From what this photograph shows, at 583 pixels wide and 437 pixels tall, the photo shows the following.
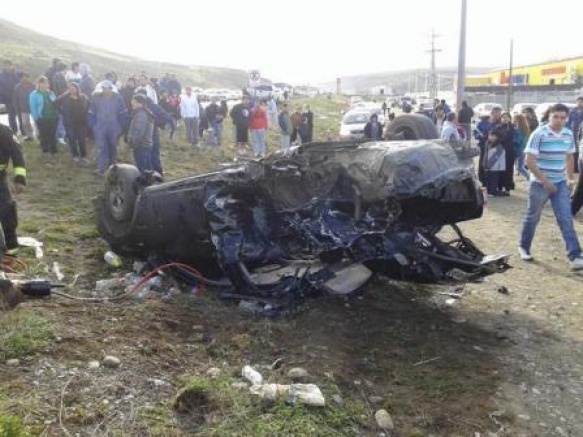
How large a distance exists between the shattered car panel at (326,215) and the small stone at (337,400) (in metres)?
1.26

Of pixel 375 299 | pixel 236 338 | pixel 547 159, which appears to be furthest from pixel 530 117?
pixel 236 338

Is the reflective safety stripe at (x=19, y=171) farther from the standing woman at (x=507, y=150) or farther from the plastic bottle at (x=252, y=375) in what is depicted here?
the standing woman at (x=507, y=150)

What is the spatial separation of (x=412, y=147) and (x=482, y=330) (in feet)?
5.00

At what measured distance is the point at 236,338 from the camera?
13.5ft

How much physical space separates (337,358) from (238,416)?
1.09 metres

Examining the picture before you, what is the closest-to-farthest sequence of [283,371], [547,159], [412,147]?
1. [283,371]
2. [412,147]
3. [547,159]

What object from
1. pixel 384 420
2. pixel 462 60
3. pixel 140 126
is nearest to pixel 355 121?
pixel 462 60

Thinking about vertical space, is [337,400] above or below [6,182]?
below

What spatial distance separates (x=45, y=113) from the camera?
415 inches

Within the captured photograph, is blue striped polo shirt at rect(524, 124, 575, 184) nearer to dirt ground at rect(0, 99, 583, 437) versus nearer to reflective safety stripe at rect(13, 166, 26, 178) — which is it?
dirt ground at rect(0, 99, 583, 437)

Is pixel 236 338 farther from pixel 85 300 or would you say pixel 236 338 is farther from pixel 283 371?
pixel 85 300

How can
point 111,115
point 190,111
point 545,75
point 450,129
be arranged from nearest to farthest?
point 111,115, point 450,129, point 190,111, point 545,75

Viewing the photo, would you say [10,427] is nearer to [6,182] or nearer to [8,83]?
[6,182]

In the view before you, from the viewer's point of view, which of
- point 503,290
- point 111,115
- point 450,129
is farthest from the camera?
point 450,129
